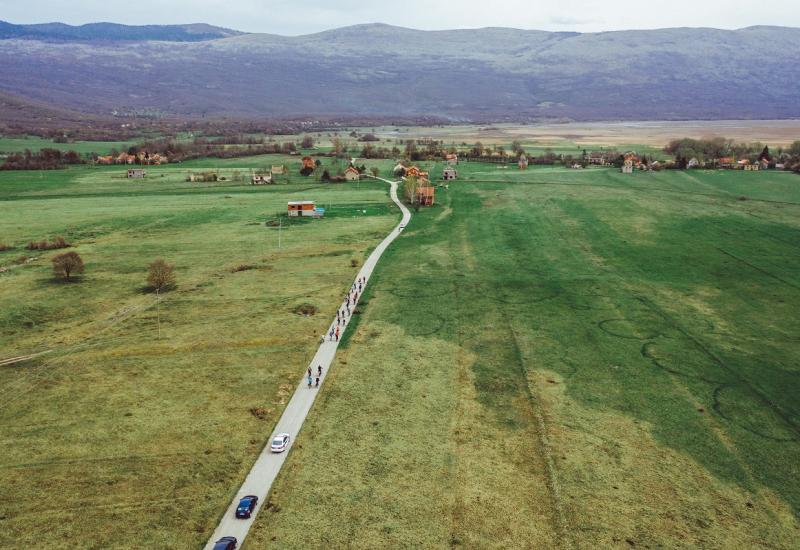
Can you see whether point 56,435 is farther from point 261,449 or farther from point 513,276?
point 513,276

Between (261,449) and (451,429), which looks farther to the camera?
(451,429)

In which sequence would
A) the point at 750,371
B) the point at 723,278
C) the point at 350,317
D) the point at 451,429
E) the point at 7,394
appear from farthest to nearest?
the point at 723,278 → the point at 350,317 → the point at 750,371 → the point at 7,394 → the point at 451,429

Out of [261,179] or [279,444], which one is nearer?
[279,444]

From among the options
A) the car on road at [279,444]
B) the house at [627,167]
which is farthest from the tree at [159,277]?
the house at [627,167]

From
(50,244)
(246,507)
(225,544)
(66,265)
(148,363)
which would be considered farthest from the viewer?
(50,244)

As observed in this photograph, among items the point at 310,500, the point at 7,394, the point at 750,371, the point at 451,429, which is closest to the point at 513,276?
the point at 750,371

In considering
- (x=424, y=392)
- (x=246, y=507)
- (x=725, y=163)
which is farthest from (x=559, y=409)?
(x=725, y=163)

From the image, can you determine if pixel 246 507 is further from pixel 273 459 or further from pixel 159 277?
pixel 159 277
